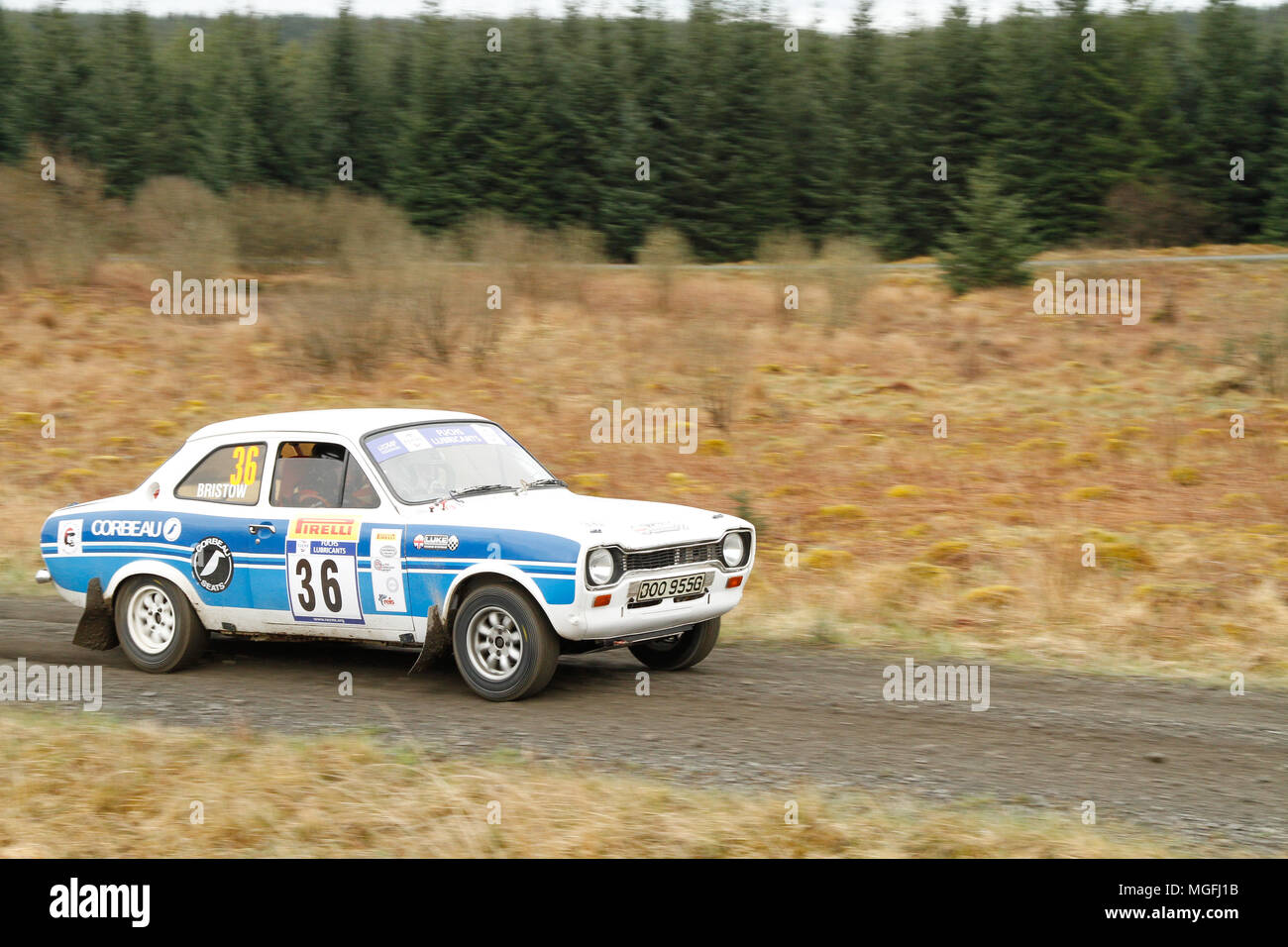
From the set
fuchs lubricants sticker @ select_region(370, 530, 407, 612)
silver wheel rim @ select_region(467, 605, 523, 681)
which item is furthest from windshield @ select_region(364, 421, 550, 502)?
silver wheel rim @ select_region(467, 605, 523, 681)

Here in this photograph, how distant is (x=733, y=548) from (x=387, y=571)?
2101 mm

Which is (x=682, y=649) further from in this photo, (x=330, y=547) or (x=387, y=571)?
(x=330, y=547)

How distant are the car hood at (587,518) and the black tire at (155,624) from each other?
187cm

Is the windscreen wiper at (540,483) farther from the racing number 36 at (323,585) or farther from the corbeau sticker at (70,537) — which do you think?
the corbeau sticker at (70,537)

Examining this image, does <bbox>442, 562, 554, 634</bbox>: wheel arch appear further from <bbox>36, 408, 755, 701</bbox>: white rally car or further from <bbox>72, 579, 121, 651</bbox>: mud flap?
<bbox>72, 579, 121, 651</bbox>: mud flap

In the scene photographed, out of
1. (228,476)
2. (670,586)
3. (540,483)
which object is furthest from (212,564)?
(670,586)

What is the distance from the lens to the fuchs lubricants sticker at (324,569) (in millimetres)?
7934

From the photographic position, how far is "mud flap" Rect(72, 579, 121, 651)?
888cm

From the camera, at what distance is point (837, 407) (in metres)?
19.5

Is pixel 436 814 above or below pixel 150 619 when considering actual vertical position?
below

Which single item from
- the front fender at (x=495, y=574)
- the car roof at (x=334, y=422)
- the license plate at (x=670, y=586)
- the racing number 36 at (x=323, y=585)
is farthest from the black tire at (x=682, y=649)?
the racing number 36 at (x=323, y=585)

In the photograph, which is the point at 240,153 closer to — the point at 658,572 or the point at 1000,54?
the point at 1000,54

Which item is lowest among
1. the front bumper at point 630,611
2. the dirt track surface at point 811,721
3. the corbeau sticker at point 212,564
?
the dirt track surface at point 811,721

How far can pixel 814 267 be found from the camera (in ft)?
86.4
